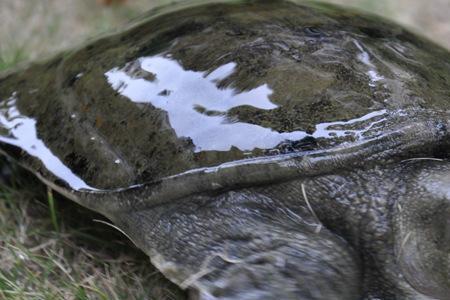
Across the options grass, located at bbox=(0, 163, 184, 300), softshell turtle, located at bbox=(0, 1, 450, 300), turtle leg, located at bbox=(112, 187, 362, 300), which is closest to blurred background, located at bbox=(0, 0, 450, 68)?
grass, located at bbox=(0, 163, 184, 300)

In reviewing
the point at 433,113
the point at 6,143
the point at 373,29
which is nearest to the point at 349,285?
the point at 433,113

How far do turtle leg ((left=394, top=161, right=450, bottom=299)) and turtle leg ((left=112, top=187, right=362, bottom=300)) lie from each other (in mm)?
110

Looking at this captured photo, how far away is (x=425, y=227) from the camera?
1.33 meters

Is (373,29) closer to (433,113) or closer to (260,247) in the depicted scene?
(433,113)

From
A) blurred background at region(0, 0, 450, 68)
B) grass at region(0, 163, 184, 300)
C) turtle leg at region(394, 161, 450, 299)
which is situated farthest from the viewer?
blurred background at region(0, 0, 450, 68)

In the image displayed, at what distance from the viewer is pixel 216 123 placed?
1370mm

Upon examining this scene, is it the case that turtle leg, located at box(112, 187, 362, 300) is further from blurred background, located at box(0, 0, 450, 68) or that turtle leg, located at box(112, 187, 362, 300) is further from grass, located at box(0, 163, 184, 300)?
blurred background, located at box(0, 0, 450, 68)

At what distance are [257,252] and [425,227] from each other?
34cm

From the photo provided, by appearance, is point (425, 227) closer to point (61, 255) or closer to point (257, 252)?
point (257, 252)

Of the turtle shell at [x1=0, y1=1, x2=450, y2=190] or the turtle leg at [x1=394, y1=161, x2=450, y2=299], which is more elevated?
the turtle shell at [x1=0, y1=1, x2=450, y2=190]

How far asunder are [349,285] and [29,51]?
5.28 feet

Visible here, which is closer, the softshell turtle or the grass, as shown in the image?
the softshell turtle

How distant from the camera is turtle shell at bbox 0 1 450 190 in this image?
1.33 m

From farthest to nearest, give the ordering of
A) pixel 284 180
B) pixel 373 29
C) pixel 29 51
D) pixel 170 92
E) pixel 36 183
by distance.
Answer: pixel 29 51
pixel 36 183
pixel 373 29
pixel 170 92
pixel 284 180
